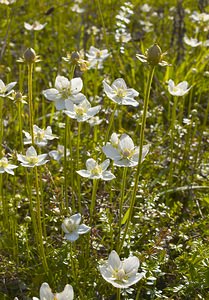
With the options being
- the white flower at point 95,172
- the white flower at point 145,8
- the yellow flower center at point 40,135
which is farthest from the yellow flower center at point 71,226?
the white flower at point 145,8

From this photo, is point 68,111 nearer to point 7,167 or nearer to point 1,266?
point 7,167

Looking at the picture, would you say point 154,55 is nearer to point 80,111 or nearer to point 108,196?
point 80,111

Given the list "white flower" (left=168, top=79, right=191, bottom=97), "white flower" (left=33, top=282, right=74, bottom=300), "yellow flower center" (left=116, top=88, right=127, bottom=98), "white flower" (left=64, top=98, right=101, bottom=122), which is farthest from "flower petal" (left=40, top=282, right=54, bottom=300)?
"white flower" (left=168, top=79, right=191, bottom=97)

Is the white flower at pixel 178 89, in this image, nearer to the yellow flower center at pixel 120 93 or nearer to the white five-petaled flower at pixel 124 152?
the yellow flower center at pixel 120 93

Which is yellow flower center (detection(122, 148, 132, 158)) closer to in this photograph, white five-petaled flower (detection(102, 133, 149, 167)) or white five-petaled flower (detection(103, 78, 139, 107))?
white five-petaled flower (detection(102, 133, 149, 167))

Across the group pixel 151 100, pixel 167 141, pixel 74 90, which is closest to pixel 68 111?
pixel 74 90
